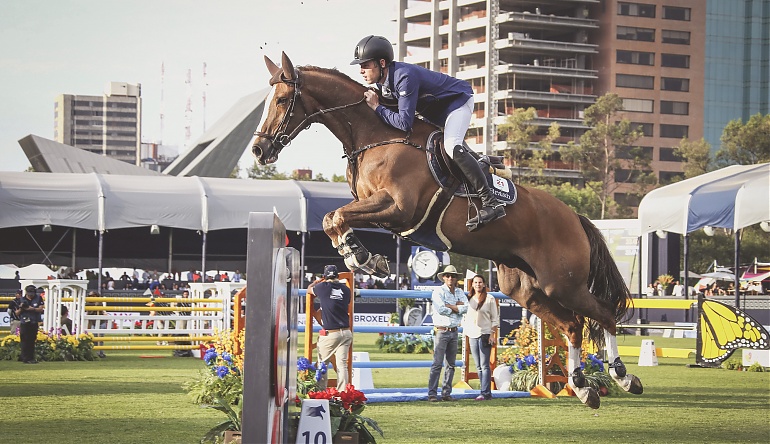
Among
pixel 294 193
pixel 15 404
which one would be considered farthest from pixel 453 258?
pixel 15 404

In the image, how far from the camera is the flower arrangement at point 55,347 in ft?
67.5

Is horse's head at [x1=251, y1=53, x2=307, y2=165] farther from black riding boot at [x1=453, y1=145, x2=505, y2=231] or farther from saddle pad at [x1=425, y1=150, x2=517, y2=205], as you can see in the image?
black riding boot at [x1=453, y1=145, x2=505, y2=231]

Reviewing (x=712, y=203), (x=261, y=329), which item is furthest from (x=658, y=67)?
(x=261, y=329)

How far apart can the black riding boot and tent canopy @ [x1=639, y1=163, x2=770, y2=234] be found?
17.3m

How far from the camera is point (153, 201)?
99.1 feet

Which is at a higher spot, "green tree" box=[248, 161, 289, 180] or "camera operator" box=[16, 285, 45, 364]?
"green tree" box=[248, 161, 289, 180]

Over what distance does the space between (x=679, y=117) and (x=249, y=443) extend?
96.3 meters

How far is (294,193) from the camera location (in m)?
32.5

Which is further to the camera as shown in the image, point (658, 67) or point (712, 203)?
point (658, 67)

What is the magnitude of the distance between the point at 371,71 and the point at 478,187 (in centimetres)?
124

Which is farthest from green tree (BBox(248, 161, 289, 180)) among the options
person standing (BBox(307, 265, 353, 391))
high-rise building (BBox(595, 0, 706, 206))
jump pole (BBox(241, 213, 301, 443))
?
jump pole (BBox(241, 213, 301, 443))

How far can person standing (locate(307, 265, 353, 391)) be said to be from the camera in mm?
12734

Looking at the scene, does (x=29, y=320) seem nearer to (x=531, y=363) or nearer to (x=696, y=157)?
(x=531, y=363)

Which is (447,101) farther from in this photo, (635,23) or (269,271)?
(635,23)
